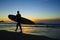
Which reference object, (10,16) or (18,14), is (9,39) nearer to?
(18,14)

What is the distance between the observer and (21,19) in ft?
50.6

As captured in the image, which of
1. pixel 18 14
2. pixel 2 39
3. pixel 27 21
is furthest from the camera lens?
pixel 27 21

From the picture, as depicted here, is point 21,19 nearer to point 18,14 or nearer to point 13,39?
point 18,14

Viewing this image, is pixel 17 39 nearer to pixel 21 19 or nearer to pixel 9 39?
pixel 9 39

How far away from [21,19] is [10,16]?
2623 mm

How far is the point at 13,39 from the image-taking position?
9625 millimetres

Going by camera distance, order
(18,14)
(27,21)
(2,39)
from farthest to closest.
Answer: (27,21) → (18,14) → (2,39)

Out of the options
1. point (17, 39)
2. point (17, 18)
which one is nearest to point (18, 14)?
point (17, 18)

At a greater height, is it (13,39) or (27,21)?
(27,21)

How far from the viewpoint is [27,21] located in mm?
17375

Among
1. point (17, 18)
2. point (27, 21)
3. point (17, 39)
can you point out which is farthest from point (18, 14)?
point (17, 39)

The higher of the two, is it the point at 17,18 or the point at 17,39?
the point at 17,18

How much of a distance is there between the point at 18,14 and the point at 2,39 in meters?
5.67

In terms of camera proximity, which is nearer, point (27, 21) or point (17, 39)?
point (17, 39)
